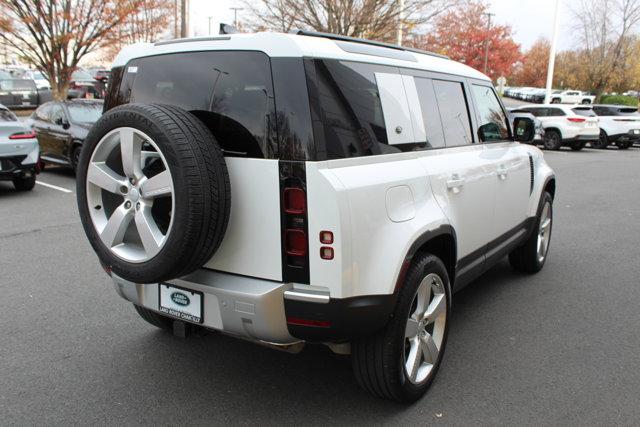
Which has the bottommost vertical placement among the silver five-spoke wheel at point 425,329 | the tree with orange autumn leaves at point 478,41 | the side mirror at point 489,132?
the silver five-spoke wheel at point 425,329

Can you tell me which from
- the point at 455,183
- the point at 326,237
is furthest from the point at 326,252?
the point at 455,183

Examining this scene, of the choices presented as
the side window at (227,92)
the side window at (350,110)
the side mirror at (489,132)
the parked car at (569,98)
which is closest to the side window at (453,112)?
the side mirror at (489,132)

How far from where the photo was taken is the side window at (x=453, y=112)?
3508 millimetres

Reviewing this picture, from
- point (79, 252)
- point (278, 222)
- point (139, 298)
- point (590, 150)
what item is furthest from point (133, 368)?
point (590, 150)

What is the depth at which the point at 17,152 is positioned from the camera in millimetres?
8648

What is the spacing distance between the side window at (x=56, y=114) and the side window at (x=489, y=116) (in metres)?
8.77

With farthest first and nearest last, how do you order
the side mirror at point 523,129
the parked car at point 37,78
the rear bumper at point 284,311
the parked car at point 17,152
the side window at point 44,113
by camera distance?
the parked car at point 37,78, the side window at point 44,113, the parked car at point 17,152, the side mirror at point 523,129, the rear bumper at point 284,311

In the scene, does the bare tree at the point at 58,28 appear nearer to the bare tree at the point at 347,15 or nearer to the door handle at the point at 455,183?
the bare tree at the point at 347,15

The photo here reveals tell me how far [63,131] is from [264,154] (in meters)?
9.04

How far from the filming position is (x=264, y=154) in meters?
2.56

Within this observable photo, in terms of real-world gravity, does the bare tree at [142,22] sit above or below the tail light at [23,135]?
above

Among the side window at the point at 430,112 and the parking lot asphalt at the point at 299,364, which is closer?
the parking lot asphalt at the point at 299,364

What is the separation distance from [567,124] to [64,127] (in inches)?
666

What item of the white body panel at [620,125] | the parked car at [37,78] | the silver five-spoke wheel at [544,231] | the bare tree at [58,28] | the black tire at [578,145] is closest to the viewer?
the silver five-spoke wheel at [544,231]
